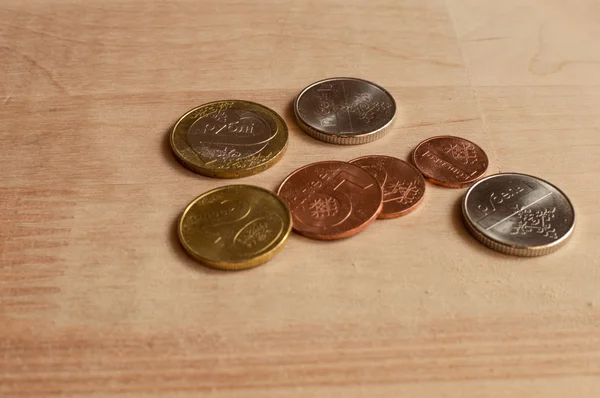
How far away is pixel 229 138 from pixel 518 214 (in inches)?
19.7

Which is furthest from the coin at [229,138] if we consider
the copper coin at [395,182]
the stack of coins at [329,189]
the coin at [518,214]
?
the coin at [518,214]

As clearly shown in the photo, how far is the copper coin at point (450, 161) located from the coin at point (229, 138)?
247 millimetres

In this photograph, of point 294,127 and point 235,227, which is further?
point 294,127

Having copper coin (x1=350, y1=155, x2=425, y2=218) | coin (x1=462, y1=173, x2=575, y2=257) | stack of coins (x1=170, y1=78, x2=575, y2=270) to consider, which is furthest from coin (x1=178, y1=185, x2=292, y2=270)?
coin (x1=462, y1=173, x2=575, y2=257)

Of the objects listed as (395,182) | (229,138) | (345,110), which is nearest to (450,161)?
(395,182)

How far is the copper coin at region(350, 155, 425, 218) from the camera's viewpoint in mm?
1036

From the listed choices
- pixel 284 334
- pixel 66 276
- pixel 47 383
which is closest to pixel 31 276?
pixel 66 276

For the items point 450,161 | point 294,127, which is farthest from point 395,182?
point 294,127

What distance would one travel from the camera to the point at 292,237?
101 centimetres

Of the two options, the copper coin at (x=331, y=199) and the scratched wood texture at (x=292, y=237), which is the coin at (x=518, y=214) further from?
the copper coin at (x=331, y=199)

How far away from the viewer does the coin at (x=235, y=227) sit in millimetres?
950

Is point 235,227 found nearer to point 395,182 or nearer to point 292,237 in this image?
point 292,237

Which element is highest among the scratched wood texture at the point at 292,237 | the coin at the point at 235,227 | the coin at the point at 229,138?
the coin at the point at 229,138

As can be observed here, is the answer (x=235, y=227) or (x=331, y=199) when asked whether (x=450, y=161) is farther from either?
(x=235, y=227)
